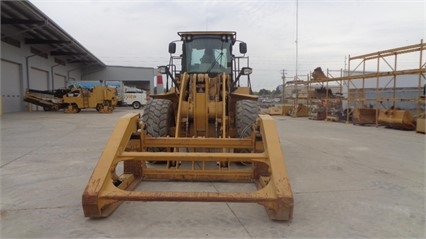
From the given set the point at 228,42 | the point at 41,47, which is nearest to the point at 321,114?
the point at 228,42

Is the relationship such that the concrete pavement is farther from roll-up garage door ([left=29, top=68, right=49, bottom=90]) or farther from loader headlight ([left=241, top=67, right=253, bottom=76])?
roll-up garage door ([left=29, top=68, right=49, bottom=90])

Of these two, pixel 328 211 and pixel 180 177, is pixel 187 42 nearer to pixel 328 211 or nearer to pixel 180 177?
pixel 180 177

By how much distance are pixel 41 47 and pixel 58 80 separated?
202 inches

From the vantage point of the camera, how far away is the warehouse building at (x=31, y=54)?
19.8 m

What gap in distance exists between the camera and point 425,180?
571cm

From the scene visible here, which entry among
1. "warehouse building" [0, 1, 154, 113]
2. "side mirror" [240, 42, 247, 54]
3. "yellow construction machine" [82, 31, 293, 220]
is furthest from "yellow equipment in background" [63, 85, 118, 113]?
"side mirror" [240, 42, 247, 54]

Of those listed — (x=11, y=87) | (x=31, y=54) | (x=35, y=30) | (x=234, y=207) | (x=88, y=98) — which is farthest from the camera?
(x=31, y=54)

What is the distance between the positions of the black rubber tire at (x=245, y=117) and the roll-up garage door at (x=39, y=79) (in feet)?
78.0

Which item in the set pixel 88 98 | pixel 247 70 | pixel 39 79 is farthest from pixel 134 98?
pixel 247 70

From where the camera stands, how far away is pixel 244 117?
6.07m

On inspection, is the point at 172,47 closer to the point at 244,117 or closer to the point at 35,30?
the point at 244,117

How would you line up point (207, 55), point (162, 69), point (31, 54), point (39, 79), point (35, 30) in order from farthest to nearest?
point (39, 79) → point (31, 54) → point (35, 30) → point (207, 55) → point (162, 69)

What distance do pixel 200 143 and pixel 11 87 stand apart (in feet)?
72.6

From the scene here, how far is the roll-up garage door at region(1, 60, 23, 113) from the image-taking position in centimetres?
2134
